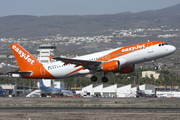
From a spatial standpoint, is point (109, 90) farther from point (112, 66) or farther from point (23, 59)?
point (112, 66)

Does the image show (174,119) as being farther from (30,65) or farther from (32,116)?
(30,65)

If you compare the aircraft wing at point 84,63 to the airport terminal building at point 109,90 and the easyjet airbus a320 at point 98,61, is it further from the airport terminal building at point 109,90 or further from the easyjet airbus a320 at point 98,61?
the airport terminal building at point 109,90

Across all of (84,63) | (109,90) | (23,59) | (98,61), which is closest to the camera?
(98,61)

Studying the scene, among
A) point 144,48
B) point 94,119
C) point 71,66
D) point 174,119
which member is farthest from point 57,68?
point 174,119

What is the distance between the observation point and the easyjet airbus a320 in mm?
49531

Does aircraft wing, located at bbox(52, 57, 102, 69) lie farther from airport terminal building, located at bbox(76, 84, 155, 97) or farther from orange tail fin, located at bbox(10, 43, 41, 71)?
airport terminal building, located at bbox(76, 84, 155, 97)

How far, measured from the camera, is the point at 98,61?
167 feet

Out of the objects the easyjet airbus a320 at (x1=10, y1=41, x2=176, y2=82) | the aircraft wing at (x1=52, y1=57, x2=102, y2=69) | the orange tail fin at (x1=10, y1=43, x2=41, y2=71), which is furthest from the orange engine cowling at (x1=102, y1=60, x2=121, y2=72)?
the orange tail fin at (x1=10, y1=43, x2=41, y2=71)

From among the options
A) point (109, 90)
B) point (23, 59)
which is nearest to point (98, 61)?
point (23, 59)

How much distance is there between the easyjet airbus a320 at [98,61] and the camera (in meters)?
49.5

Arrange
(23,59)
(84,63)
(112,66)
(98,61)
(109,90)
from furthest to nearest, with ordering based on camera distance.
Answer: (109,90)
(23,59)
(84,63)
(98,61)
(112,66)

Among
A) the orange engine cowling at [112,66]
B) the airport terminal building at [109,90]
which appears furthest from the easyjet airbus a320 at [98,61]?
the airport terminal building at [109,90]

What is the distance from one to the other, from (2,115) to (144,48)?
23.4 m

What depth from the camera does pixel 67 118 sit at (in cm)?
3428
